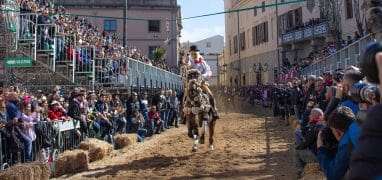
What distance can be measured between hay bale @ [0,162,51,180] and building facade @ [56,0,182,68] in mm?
40296

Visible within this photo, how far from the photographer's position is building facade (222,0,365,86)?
118 ft

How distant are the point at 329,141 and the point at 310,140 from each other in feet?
7.29

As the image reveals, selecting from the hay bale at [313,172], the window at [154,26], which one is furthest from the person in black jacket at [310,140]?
the window at [154,26]

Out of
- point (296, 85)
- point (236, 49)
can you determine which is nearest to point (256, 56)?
point (236, 49)

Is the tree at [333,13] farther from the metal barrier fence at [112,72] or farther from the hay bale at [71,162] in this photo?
the hay bale at [71,162]

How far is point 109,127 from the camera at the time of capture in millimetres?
14508

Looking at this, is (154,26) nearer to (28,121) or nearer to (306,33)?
(306,33)

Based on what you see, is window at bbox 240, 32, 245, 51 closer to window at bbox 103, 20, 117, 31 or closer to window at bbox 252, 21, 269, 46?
window at bbox 252, 21, 269, 46

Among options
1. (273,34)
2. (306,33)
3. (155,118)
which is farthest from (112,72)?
(273,34)

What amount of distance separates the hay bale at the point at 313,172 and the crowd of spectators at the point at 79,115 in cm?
509

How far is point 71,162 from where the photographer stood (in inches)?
397

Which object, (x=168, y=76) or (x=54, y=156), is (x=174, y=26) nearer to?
(x=168, y=76)

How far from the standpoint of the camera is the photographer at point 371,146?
1.71 m

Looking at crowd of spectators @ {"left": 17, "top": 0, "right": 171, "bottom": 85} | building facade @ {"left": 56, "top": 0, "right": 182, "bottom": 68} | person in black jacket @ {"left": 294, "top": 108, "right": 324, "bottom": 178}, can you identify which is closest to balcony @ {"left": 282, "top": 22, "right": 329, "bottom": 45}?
building facade @ {"left": 56, "top": 0, "right": 182, "bottom": 68}
